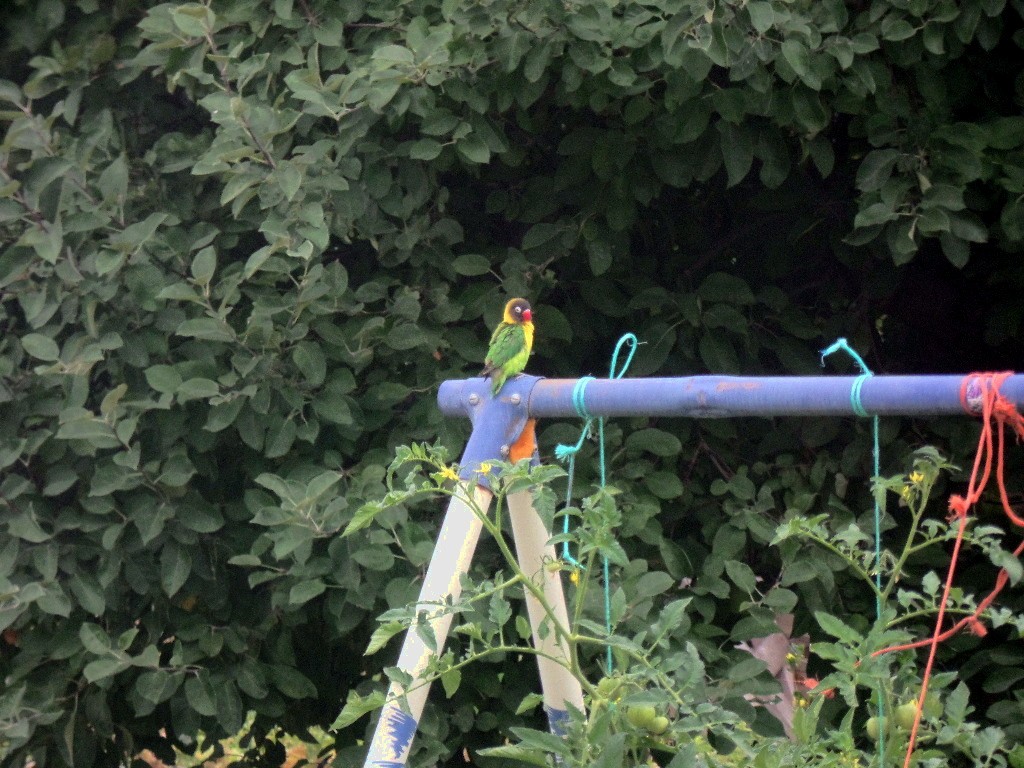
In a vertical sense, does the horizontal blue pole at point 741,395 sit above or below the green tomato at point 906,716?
above

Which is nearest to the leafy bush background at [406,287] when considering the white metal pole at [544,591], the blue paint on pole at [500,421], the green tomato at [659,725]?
the white metal pole at [544,591]

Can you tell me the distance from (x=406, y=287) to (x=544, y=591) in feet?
3.35

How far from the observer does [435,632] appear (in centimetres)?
159

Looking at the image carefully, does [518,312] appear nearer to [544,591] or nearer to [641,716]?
[544,591]

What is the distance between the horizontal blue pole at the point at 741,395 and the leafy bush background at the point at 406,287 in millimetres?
615

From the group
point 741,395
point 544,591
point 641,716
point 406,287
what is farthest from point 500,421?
point 406,287

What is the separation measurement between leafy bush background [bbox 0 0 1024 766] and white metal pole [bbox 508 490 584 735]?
1.43 feet

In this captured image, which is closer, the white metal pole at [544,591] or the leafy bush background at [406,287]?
the white metal pole at [544,591]

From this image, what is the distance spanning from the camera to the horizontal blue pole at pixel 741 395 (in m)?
1.31

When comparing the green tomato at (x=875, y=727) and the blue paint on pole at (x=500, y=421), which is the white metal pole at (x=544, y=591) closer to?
the blue paint on pole at (x=500, y=421)

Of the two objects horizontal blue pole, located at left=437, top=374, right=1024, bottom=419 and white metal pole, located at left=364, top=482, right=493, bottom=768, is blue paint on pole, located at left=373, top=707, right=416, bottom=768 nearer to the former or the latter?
white metal pole, located at left=364, top=482, right=493, bottom=768

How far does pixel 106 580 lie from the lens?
2432 mm

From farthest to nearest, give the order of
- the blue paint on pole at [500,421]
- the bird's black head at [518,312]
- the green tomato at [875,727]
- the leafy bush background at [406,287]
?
the leafy bush background at [406,287] < the bird's black head at [518,312] < the blue paint on pole at [500,421] < the green tomato at [875,727]

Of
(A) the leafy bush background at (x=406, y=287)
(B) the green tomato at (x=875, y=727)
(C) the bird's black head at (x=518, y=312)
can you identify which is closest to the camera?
(B) the green tomato at (x=875, y=727)
